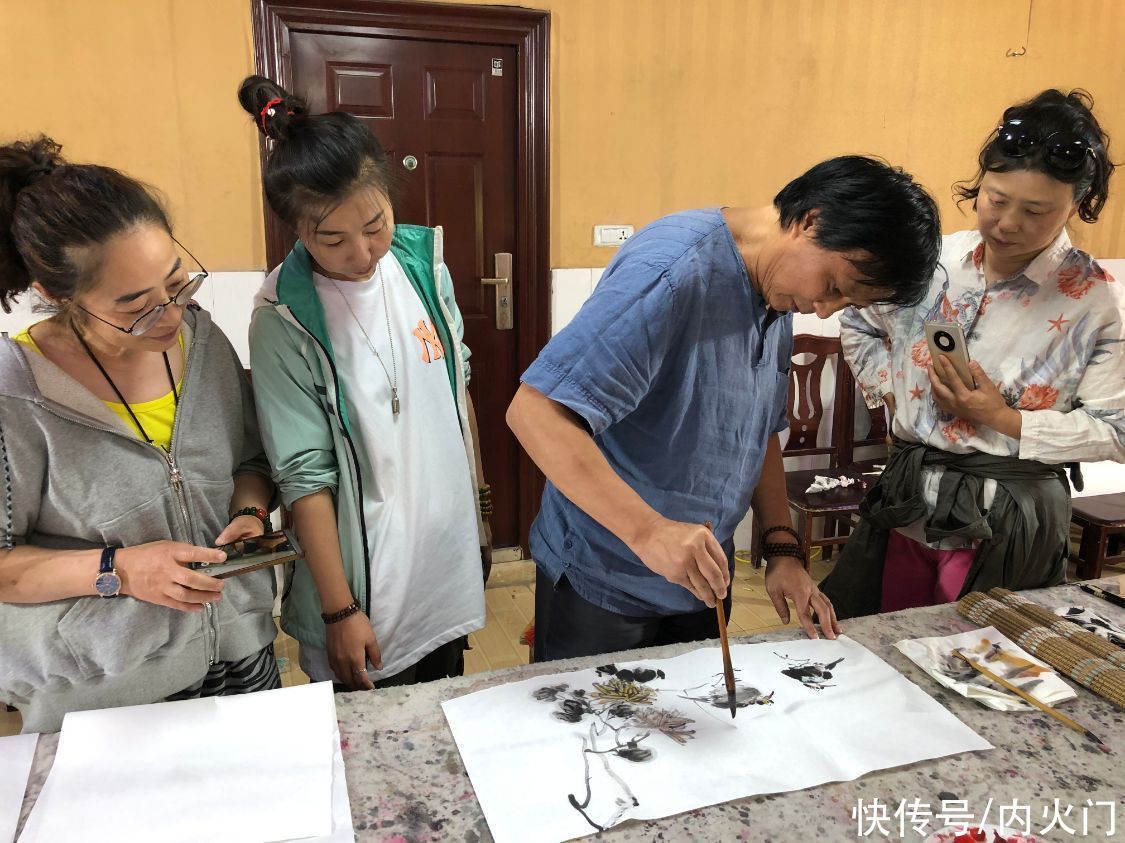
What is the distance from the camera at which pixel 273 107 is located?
1190 mm

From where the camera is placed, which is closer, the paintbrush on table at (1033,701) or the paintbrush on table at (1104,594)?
the paintbrush on table at (1033,701)

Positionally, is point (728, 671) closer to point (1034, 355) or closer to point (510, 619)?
point (1034, 355)

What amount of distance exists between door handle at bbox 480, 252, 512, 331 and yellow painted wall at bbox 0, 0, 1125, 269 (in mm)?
218

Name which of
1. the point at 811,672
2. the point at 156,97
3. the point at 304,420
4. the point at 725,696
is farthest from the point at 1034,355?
the point at 156,97

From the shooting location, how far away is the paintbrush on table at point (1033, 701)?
100 cm

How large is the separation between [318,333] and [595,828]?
82 cm

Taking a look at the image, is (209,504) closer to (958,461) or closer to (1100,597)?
(958,461)

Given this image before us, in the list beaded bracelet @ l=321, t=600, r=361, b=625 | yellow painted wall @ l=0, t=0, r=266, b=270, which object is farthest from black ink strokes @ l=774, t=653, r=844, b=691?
yellow painted wall @ l=0, t=0, r=266, b=270

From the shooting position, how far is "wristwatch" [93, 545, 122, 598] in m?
0.97

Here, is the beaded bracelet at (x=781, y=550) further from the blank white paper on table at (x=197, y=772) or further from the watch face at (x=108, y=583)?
the watch face at (x=108, y=583)

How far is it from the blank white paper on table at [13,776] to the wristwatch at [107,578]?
186 mm

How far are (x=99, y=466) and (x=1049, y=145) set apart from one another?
1554mm

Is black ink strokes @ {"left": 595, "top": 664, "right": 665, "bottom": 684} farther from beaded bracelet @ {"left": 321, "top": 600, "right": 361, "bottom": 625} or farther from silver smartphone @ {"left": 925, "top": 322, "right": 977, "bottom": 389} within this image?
silver smartphone @ {"left": 925, "top": 322, "right": 977, "bottom": 389}

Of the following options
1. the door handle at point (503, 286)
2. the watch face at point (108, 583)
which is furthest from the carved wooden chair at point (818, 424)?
the watch face at point (108, 583)
